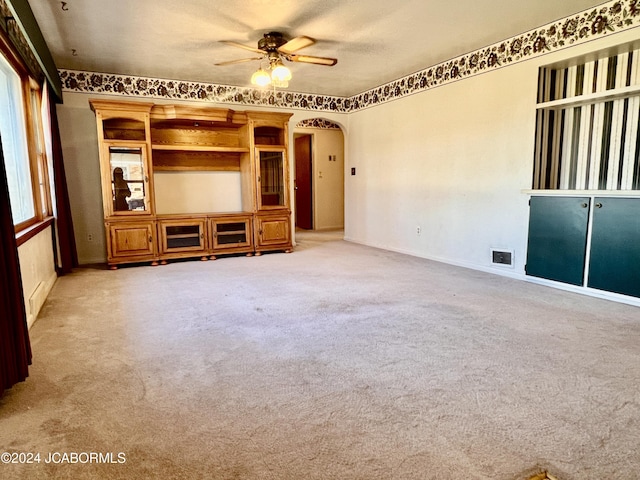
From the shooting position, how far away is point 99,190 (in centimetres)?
542

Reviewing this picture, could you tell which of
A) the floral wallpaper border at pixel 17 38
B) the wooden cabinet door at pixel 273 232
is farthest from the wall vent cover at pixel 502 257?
the floral wallpaper border at pixel 17 38

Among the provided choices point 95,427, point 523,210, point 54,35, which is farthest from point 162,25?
point 523,210

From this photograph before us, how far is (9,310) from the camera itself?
196 centimetres

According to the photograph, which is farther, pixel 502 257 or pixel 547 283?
pixel 502 257

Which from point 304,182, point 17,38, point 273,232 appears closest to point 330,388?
point 17,38

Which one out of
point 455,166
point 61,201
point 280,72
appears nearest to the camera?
point 280,72

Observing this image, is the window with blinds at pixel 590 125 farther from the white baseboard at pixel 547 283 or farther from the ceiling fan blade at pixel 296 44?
the ceiling fan blade at pixel 296 44

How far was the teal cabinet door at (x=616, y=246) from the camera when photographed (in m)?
3.33

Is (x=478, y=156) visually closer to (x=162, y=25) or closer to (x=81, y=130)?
(x=162, y=25)

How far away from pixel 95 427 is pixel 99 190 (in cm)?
453

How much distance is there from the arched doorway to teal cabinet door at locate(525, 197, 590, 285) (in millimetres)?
5431

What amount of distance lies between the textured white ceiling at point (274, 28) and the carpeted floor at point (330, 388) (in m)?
2.54

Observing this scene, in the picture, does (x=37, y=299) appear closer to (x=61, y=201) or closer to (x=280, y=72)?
(x=61, y=201)

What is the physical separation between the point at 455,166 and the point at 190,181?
3.91 m
